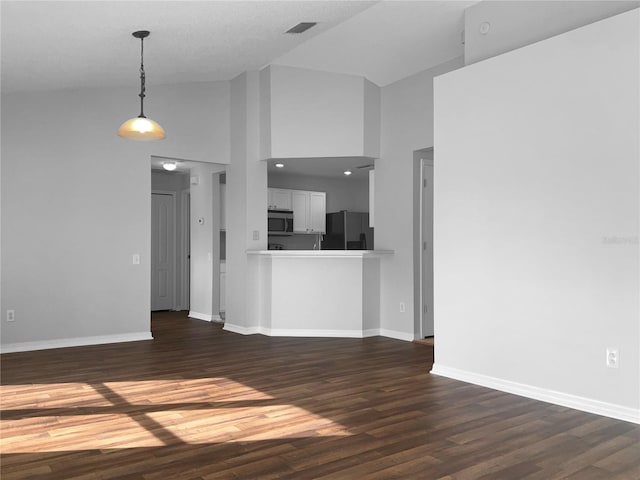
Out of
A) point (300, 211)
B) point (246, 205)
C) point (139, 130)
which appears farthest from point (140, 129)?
point (300, 211)

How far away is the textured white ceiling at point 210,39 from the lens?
13.8 ft

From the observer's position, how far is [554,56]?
13.0 feet

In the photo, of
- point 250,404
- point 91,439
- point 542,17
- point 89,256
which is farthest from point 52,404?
point 542,17

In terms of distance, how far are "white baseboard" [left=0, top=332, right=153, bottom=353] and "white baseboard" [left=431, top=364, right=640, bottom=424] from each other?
355 centimetres

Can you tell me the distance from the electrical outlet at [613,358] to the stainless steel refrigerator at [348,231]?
20.4 feet

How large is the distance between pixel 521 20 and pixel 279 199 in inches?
221

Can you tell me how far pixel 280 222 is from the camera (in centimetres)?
918

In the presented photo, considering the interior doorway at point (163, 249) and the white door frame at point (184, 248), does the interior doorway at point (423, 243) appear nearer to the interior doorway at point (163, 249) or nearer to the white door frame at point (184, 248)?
the white door frame at point (184, 248)

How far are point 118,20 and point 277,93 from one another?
8.97ft

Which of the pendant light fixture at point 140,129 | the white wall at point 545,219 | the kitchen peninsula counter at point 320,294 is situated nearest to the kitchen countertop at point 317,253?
the kitchen peninsula counter at point 320,294

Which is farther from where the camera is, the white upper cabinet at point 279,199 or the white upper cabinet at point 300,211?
the white upper cabinet at point 300,211

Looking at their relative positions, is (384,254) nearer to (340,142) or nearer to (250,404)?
(340,142)

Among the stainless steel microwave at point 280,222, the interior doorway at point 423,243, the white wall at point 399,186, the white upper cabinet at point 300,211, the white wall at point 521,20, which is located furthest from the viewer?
the white upper cabinet at point 300,211

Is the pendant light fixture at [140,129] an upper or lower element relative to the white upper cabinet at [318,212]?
upper
